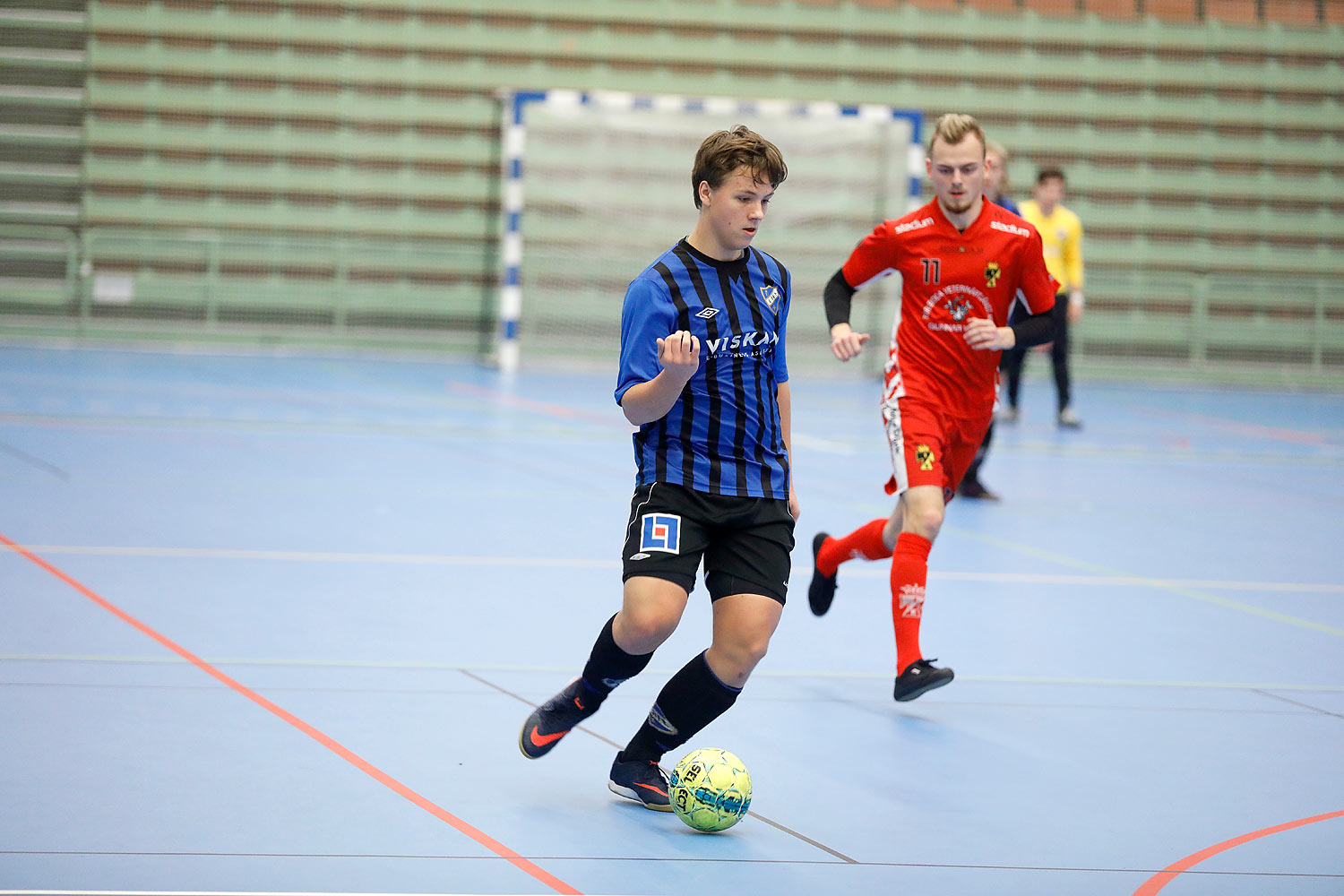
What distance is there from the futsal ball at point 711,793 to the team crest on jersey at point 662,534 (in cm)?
48

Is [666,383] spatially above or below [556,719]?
above

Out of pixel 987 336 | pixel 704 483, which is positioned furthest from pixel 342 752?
pixel 987 336

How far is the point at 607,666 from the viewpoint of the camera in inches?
134

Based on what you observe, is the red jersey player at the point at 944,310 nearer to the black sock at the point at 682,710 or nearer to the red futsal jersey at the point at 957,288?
the red futsal jersey at the point at 957,288

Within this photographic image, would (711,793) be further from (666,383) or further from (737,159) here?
(737,159)

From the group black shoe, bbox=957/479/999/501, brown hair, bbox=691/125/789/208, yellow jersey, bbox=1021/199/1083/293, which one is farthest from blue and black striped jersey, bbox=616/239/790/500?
yellow jersey, bbox=1021/199/1083/293

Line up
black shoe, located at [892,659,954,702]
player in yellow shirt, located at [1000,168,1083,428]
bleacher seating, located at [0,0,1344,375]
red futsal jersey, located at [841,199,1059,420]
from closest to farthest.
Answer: black shoe, located at [892,659,954,702] < red futsal jersey, located at [841,199,1059,420] < player in yellow shirt, located at [1000,168,1083,428] < bleacher seating, located at [0,0,1344,375]

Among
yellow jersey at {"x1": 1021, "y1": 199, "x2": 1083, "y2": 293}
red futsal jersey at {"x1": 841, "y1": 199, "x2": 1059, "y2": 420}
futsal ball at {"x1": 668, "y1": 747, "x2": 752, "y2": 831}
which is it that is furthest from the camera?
yellow jersey at {"x1": 1021, "y1": 199, "x2": 1083, "y2": 293}

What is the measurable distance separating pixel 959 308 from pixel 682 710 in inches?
80.1

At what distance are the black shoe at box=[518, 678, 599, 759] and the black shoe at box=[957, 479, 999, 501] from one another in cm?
544

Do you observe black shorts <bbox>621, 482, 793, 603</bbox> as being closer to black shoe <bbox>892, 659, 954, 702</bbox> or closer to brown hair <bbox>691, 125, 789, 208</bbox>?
brown hair <bbox>691, 125, 789, 208</bbox>

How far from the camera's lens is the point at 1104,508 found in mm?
8516

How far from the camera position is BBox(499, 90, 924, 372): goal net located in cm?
1745

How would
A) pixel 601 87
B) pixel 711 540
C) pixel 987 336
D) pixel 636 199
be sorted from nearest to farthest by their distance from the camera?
1. pixel 711 540
2. pixel 987 336
3. pixel 636 199
4. pixel 601 87
